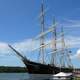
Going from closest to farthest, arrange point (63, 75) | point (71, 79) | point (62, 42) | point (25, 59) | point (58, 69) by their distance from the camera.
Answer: point (71, 79)
point (63, 75)
point (25, 59)
point (58, 69)
point (62, 42)

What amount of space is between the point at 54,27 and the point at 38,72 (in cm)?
1991

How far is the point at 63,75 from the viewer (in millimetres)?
72562

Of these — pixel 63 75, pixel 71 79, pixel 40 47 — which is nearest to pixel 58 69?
pixel 40 47

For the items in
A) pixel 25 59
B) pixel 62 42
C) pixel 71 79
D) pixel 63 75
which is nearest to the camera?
pixel 71 79

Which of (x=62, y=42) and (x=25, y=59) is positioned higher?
(x=62, y=42)

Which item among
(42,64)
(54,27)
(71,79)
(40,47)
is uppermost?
(54,27)

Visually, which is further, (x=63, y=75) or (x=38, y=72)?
(x=38, y=72)

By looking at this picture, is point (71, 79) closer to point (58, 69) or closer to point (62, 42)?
point (58, 69)

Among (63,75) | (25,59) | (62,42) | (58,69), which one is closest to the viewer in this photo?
(63,75)

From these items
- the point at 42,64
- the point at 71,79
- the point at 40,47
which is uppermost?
the point at 40,47

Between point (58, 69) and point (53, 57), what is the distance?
16.5ft

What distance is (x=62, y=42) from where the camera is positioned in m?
119

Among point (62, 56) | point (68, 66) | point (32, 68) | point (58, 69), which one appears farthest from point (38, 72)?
point (68, 66)

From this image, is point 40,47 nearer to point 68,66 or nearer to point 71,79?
point 68,66
